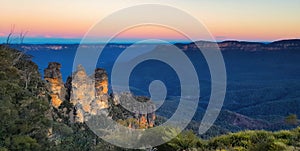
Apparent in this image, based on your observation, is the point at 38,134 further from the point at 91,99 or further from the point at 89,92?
the point at 89,92

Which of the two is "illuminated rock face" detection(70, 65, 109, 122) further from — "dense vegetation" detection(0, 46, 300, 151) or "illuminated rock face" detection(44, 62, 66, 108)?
"dense vegetation" detection(0, 46, 300, 151)

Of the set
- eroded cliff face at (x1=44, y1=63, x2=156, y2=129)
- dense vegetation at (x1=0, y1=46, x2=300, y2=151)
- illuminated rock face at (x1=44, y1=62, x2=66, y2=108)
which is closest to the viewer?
dense vegetation at (x1=0, y1=46, x2=300, y2=151)

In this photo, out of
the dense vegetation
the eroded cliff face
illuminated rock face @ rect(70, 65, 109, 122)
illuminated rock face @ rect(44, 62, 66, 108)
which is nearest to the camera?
the dense vegetation

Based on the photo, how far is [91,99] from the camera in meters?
54.9

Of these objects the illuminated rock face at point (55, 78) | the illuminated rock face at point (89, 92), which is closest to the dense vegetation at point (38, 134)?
the illuminated rock face at point (55, 78)

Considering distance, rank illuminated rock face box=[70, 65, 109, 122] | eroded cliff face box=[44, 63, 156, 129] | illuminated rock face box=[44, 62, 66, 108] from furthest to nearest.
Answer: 1. illuminated rock face box=[70, 65, 109, 122]
2. eroded cliff face box=[44, 63, 156, 129]
3. illuminated rock face box=[44, 62, 66, 108]

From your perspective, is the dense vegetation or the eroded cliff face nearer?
the dense vegetation

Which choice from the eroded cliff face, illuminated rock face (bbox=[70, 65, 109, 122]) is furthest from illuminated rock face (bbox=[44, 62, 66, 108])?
illuminated rock face (bbox=[70, 65, 109, 122])

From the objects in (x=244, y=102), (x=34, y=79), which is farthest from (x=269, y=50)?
(x=34, y=79)

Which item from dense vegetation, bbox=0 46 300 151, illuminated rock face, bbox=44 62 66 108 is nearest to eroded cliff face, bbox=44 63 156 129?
illuminated rock face, bbox=44 62 66 108

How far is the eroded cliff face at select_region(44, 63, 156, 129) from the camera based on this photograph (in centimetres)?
4612

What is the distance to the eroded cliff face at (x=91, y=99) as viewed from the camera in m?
46.1

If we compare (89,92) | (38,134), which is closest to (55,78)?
(89,92)

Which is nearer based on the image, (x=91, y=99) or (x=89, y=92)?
(x=91, y=99)
